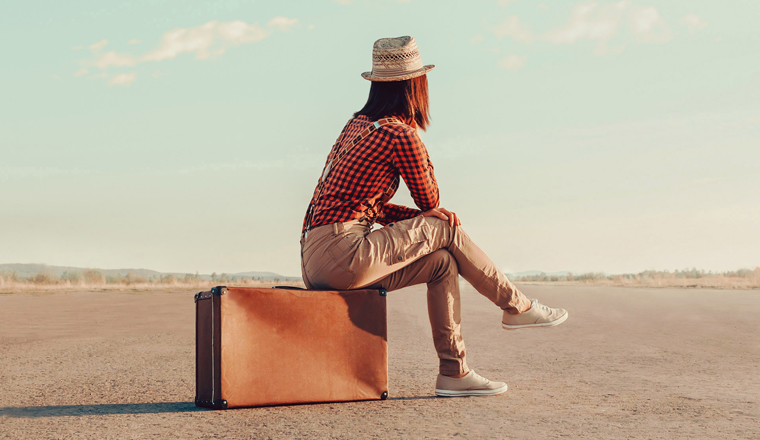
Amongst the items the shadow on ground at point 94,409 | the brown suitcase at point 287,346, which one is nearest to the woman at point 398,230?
the brown suitcase at point 287,346

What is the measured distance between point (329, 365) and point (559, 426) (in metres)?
1.19

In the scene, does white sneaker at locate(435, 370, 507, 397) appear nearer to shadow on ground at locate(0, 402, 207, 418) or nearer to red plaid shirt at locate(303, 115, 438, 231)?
red plaid shirt at locate(303, 115, 438, 231)

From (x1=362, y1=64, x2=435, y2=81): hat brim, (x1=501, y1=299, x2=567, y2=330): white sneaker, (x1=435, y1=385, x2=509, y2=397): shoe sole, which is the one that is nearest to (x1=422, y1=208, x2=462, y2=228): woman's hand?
(x1=501, y1=299, x2=567, y2=330): white sneaker

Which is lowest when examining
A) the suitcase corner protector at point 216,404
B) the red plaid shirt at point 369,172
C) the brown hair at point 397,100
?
the suitcase corner protector at point 216,404

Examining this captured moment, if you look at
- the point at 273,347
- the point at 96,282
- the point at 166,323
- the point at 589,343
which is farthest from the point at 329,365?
the point at 96,282

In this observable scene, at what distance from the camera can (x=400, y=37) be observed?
12.3 ft

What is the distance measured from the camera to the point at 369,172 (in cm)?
337

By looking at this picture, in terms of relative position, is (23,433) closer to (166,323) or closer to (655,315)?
(166,323)

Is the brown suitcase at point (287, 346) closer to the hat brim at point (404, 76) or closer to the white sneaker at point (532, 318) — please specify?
the white sneaker at point (532, 318)

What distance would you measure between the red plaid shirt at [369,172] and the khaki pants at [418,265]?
3.4 inches

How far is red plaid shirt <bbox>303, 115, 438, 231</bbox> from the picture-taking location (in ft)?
11.0

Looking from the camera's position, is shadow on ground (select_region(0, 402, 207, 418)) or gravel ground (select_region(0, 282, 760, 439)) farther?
shadow on ground (select_region(0, 402, 207, 418))

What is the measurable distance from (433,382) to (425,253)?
0.96 metres

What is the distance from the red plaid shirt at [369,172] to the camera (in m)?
3.36
